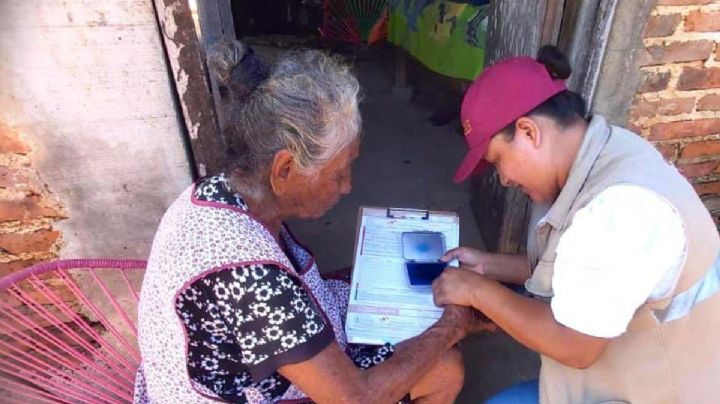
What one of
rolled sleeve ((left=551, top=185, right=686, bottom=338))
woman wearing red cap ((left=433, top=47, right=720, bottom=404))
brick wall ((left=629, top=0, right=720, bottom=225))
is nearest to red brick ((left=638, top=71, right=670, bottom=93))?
brick wall ((left=629, top=0, right=720, bottom=225))

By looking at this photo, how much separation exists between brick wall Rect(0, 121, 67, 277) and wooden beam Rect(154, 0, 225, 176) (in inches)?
20.6

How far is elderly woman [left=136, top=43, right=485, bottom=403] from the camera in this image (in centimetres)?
119

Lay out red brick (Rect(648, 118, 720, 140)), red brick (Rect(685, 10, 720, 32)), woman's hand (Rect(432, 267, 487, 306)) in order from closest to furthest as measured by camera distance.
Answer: woman's hand (Rect(432, 267, 487, 306)) → red brick (Rect(685, 10, 720, 32)) → red brick (Rect(648, 118, 720, 140))

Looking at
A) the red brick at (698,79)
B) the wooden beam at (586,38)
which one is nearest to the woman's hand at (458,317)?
the wooden beam at (586,38)

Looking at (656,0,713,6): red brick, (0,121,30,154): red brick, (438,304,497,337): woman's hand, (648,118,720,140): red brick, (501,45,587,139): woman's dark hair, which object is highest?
(656,0,713,6): red brick

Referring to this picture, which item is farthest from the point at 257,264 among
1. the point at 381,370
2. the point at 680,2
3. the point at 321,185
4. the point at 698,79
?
the point at 698,79

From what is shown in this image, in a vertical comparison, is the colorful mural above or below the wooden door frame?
below

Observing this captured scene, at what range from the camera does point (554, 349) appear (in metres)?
1.27

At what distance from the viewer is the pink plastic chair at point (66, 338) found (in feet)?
5.29

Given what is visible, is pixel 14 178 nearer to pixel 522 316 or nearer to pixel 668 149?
pixel 522 316

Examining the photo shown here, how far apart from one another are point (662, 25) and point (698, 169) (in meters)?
0.72

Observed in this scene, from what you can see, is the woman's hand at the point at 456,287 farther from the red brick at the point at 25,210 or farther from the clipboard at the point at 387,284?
the red brick at the point at 25,210

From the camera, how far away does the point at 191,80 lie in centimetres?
172

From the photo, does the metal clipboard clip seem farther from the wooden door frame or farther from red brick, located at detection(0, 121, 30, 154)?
red brick, located at detection(0, 121, 30, 154)
